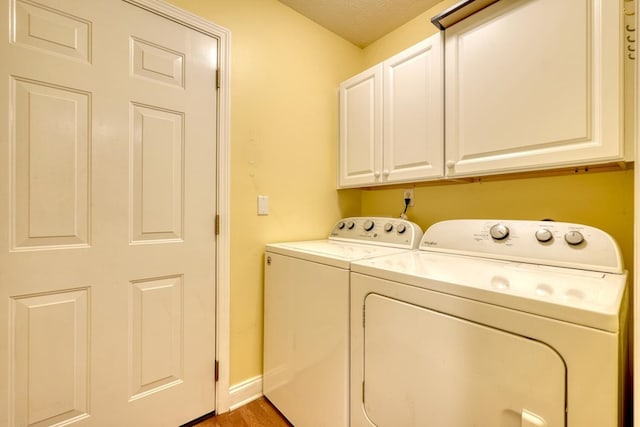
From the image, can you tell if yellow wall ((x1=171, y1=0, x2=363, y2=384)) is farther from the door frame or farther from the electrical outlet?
the electrical outlet

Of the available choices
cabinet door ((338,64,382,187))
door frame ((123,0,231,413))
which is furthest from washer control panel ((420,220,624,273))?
door frame ((123,0,231,413))

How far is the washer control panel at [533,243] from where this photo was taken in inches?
37.5

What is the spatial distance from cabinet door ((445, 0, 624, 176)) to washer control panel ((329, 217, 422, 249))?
37cm

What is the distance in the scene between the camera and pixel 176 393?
4.52 feet

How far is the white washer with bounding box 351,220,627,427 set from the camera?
0.61m

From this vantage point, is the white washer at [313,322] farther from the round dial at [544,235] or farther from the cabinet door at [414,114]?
the round dial at [544,235]

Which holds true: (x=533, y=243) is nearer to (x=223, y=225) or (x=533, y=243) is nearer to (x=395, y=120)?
(x=395, y=120)

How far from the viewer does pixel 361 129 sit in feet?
5.98

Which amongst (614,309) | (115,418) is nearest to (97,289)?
(115,418)

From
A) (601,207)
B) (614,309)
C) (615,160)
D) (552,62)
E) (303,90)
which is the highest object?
(303,90)

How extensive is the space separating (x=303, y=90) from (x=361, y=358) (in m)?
1.63

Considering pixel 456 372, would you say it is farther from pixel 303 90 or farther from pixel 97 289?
pixel 303 90

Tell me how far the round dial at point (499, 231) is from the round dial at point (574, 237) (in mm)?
196

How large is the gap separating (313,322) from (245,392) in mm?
735
